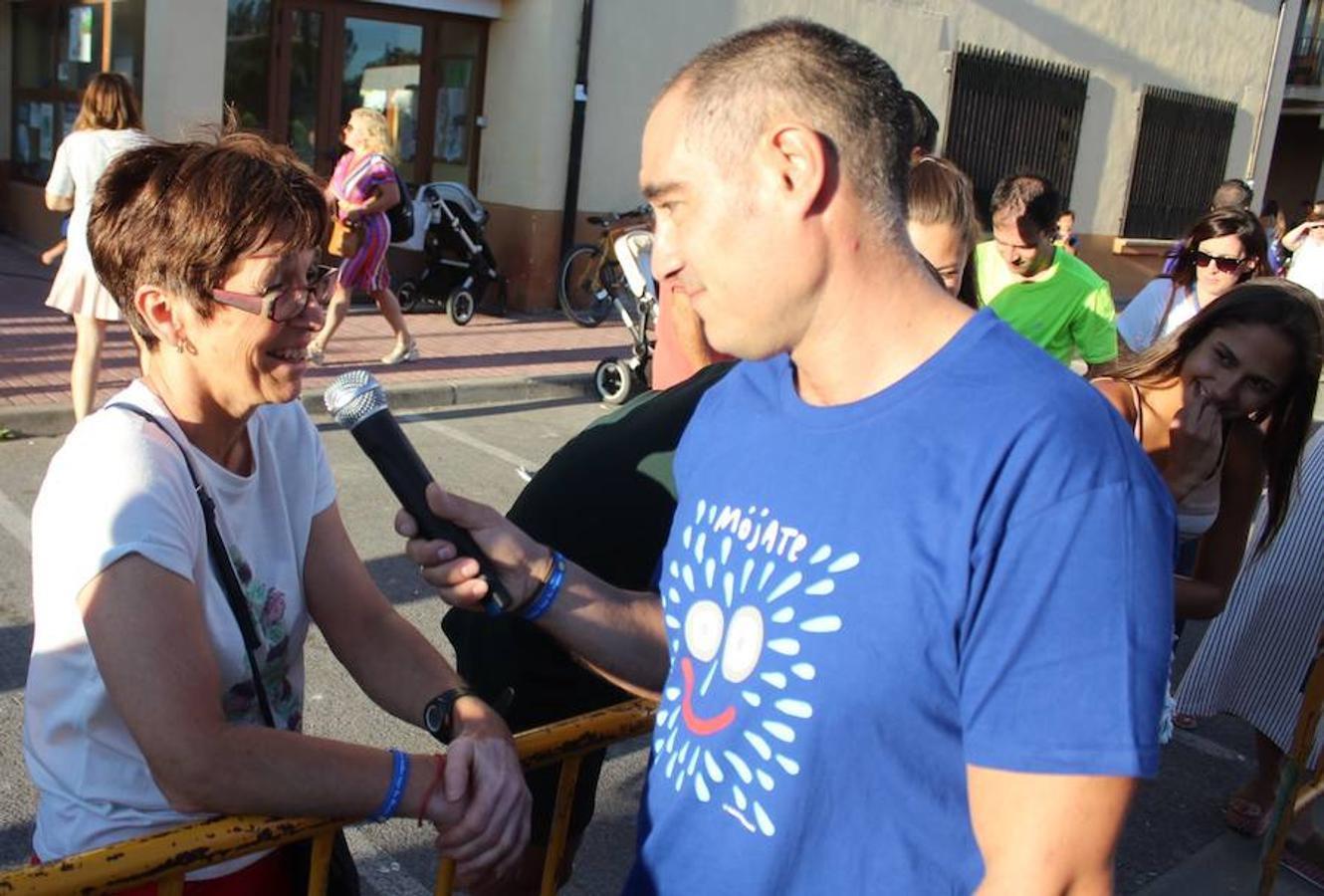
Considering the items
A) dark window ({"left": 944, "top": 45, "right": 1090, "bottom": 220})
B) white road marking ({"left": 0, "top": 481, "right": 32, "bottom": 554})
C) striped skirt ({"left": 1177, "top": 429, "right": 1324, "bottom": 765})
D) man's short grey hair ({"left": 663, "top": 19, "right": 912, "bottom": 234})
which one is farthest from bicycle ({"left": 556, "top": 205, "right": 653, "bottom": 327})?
man's short grey hair ({"left": 663, "top": 19, "right": 912, "bottom": 234})

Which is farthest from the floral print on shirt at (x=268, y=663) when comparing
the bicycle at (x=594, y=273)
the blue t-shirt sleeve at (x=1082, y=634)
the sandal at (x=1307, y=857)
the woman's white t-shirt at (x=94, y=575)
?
the bicycle at (x=594, y=273)

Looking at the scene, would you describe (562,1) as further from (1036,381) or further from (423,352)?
(1036,381)

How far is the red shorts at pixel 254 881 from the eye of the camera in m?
1.66

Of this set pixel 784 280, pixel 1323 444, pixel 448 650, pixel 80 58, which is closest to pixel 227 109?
pixel 784 280

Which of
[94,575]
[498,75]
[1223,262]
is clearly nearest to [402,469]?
[94,575]

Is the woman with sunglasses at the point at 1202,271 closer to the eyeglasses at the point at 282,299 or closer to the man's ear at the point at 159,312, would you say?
the eyeglasses at the point at 282,299

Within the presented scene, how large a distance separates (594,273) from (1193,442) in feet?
29.7

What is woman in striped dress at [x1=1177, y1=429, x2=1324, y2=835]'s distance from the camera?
378cm

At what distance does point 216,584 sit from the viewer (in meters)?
1.64

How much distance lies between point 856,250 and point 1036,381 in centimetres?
25

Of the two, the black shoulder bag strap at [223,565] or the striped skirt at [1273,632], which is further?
the striped skirt at [1273,632]

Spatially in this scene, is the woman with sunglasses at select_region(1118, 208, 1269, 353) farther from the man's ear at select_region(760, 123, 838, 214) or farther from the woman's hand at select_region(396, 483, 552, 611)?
the man's ear at select_region(760, 123, 838, 214)

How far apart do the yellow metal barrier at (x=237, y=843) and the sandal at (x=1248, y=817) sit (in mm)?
2801

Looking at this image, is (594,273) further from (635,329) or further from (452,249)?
(635,329)
